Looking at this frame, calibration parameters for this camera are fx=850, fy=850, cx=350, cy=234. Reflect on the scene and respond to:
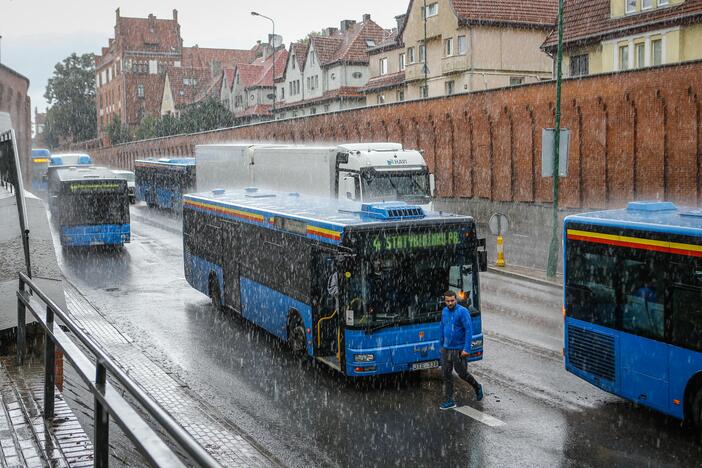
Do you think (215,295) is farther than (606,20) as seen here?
No

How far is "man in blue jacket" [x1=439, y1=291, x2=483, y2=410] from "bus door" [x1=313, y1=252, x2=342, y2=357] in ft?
5.82

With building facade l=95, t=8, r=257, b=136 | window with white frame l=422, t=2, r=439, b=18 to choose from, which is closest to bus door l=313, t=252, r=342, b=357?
window with white frame l=422, t=2, r=439, b=18

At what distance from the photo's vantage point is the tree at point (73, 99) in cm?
14000

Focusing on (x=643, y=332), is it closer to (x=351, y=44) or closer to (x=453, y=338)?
(x=453, y=338)

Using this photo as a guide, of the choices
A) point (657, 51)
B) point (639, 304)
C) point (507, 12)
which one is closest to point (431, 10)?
point (507, 12)

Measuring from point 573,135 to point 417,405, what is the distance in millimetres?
22990

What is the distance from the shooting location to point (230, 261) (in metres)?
17.6

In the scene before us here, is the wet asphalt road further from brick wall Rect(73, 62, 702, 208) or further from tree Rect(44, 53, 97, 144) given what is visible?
tree Rect(44, 53, 97, 144)

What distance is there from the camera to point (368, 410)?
11.5 metres

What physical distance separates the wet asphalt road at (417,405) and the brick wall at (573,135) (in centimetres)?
1241

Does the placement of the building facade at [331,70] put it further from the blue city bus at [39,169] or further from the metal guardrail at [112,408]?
the metal guardrail at [112,408]

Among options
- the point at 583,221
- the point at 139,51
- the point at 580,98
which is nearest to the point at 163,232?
the point at 580,98

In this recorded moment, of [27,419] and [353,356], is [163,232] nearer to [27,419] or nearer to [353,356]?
[353,356]

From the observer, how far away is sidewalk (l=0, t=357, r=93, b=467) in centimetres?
666
